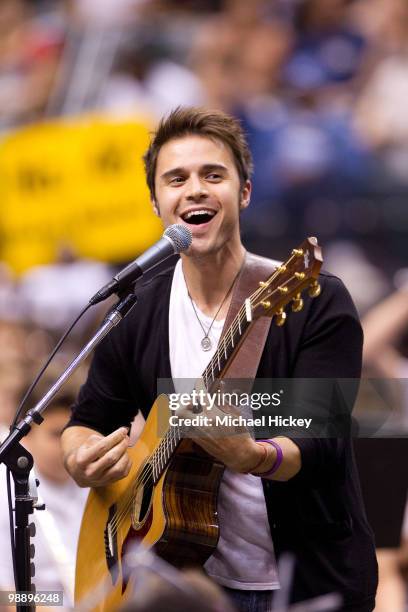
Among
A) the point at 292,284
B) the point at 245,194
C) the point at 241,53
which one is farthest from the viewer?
the point at 241,53

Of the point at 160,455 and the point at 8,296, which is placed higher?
the point at 8,296

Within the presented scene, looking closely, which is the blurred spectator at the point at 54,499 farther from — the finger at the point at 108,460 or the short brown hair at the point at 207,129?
the short brown hair at the point at 207,129

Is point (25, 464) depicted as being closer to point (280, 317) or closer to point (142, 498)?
point (142, 498)

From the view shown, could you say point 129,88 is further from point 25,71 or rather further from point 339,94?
point 339,94

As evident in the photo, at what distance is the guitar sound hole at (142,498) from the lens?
2568 mm

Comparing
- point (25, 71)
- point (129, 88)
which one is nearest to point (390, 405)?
point (129, 88)

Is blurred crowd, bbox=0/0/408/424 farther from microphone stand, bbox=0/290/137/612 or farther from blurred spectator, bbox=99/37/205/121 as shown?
microphone stand, bbox=0/290/137/612

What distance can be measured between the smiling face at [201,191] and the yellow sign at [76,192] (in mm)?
3884

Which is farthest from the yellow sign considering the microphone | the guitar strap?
the microphone

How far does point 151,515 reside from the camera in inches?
99.0

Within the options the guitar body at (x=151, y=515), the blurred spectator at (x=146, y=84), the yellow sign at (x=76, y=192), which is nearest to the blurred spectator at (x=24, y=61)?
the yellow sign at (x=76, y=192)

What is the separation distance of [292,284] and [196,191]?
473mm

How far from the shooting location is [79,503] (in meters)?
3.78

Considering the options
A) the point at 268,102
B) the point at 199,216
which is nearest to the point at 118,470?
the point at 199,216
